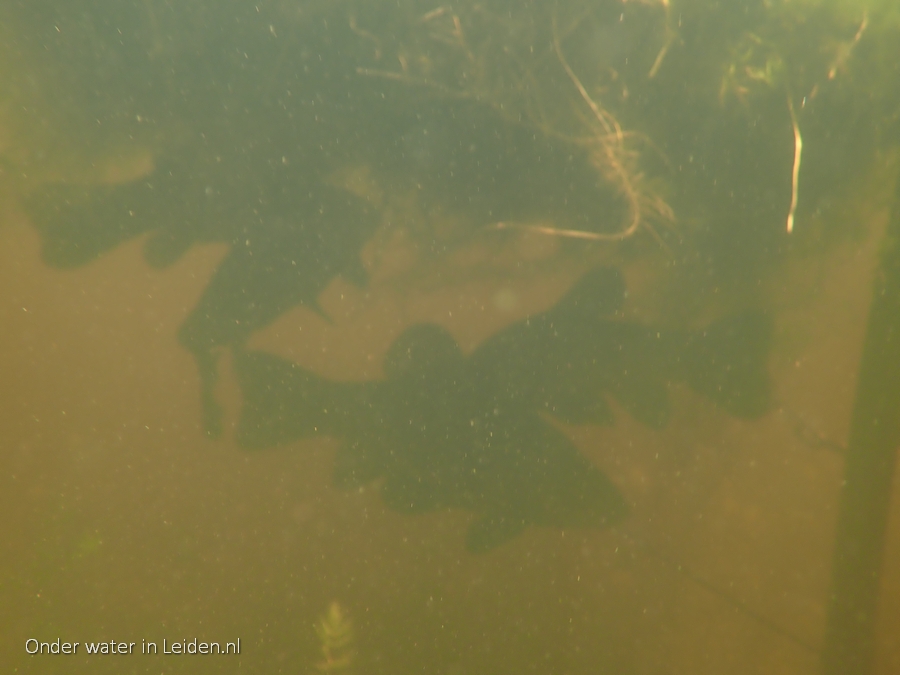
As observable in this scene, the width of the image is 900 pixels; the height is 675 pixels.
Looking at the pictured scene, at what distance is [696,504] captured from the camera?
910 mm

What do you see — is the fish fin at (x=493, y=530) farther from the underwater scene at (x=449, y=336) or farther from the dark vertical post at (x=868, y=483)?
the dark vertical post at (x=868, y=483)

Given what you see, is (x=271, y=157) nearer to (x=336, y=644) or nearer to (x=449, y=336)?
(x=449, y=336)

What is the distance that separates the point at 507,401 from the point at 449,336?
0.18 meters

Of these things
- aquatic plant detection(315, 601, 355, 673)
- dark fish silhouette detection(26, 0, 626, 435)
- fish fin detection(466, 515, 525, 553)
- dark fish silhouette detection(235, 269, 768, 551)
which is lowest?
aquatic plant detection(315, 601, 355, 673)

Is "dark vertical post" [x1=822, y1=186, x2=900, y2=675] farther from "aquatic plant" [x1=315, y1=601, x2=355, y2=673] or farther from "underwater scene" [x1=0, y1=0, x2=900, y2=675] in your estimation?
"aquatic plant" [x1=315, y1=601, x2=355, y2=673]

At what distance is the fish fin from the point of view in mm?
904

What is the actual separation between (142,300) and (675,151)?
1082 mm

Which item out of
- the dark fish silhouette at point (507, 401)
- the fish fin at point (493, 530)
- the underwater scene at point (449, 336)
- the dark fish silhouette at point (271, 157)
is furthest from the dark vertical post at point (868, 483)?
the fish fin at point (493, 530)

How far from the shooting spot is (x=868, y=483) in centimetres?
91

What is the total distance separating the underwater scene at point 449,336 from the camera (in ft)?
2.82

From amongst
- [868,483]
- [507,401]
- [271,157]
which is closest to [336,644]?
[507,401]

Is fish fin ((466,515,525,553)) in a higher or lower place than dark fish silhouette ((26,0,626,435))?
lower

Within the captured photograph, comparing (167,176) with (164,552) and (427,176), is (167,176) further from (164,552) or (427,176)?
(164,552)

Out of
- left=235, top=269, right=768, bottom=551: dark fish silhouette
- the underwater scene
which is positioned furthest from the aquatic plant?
left=235, top=269, right=768, bottom=551: dark fish silhouette
